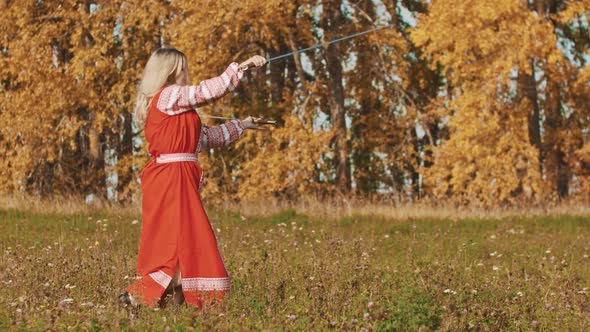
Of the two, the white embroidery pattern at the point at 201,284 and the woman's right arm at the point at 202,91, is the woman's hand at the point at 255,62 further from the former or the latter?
the white embroidery pattern at the point at 201,284

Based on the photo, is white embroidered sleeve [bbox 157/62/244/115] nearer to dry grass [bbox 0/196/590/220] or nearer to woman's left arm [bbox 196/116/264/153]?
woman's left arm [bbox 196/116/264/153]

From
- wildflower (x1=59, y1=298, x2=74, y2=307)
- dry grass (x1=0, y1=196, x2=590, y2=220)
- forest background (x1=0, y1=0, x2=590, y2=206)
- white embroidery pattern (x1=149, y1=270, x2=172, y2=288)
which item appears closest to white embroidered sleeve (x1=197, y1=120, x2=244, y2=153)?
white embroidery pattern (x1=149, y1=270, x2=172, y2=288)

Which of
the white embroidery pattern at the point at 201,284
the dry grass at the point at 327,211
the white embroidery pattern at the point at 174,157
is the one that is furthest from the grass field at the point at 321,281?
the dry grass at the point at 327,211

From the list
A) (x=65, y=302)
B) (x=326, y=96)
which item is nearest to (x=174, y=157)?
(x=65, y=302)

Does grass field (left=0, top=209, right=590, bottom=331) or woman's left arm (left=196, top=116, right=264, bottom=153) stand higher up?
woman's left arm (left=196, top=116, right=264, bottom=153)

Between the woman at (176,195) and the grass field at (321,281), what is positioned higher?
the woman at (176,195)

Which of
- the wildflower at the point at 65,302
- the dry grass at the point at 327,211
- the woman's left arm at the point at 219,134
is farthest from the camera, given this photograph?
the dry grass at the point at 327,211

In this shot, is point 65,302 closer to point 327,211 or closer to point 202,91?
point 202,91

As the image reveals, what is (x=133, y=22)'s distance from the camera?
65.1 feet

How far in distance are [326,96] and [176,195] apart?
16.3 metres

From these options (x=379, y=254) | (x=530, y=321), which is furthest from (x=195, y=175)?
(x=379, y=254)

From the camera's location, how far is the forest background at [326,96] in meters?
18.4

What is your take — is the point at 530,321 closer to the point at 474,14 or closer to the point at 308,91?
the point at 474,14

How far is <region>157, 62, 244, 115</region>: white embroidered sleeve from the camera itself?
6516 millimetres
